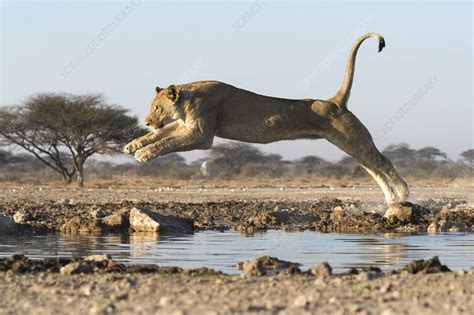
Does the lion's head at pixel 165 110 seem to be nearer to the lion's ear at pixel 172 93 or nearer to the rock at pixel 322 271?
the lion's ear at pixel 172 93

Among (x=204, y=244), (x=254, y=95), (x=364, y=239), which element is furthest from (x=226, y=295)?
(x=254, y=95)

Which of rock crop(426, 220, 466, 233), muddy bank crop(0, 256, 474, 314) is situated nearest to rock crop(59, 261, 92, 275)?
muddy bank crop(0, 256, 474, 314)

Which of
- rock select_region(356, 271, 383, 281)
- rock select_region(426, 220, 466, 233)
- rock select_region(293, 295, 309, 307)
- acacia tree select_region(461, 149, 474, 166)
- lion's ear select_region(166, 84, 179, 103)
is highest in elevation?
acacia tree select_region(461, 149, 474, 166)

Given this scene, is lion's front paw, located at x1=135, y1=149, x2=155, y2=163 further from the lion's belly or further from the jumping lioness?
the lion's belly

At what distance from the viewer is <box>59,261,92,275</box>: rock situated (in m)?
9.27

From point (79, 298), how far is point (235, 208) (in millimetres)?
15079

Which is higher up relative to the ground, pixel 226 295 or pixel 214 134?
pixel 214 134

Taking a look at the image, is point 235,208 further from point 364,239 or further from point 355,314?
point 355,314

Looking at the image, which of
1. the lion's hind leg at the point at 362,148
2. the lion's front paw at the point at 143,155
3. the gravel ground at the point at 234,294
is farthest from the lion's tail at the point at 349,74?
the gravel ground at the point at 234,294

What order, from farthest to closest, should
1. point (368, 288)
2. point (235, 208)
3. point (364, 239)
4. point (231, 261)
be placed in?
point (235, 208) → point (364, 239) → point (231, 261) → point (368, 288)

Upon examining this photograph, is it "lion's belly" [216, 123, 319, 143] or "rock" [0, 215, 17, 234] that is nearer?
"rock" [0, 215, 17, 234]

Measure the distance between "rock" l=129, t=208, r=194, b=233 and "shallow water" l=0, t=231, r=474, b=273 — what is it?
45 centimetres

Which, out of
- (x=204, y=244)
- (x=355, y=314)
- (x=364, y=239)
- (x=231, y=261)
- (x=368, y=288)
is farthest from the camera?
(x=364, y=239)

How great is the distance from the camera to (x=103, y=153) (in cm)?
4644
